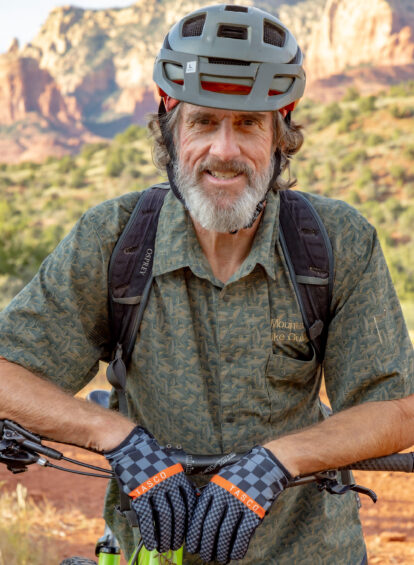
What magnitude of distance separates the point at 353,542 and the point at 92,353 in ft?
3.96

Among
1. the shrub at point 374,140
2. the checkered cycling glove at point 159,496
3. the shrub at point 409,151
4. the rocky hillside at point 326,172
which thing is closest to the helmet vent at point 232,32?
the checkered cycling glove at point 159,496

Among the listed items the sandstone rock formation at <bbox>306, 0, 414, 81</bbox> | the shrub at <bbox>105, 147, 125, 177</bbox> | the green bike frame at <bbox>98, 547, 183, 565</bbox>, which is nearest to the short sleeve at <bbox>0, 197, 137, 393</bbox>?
the green bike frame at <bbox>98, 547, 183, 565</bbox>

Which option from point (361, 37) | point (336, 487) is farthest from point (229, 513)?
point (361, 37)

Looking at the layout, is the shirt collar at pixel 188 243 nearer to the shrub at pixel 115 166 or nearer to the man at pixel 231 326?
the man at pixel 231 326

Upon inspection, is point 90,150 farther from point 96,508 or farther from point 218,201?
point 218,201

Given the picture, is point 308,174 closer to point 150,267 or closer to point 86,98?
point 150,267

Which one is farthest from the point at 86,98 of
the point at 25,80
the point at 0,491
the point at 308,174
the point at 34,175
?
the point at 0,491

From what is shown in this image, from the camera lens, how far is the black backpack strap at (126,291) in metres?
2.58

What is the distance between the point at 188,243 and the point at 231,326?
1.17ft

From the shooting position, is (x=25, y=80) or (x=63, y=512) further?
(x=25, y=80)

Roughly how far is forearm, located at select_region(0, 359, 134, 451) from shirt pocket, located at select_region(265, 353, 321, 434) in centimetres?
54

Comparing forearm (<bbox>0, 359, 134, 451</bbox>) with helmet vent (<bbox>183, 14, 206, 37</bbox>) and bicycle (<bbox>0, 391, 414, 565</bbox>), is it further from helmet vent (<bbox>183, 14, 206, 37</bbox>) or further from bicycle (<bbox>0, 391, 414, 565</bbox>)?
helmet vent (<bbox>183, 14, 206, 37</bbox>)

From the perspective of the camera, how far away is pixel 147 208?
2797 mm

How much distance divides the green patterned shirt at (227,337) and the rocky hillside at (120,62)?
7218 cm
